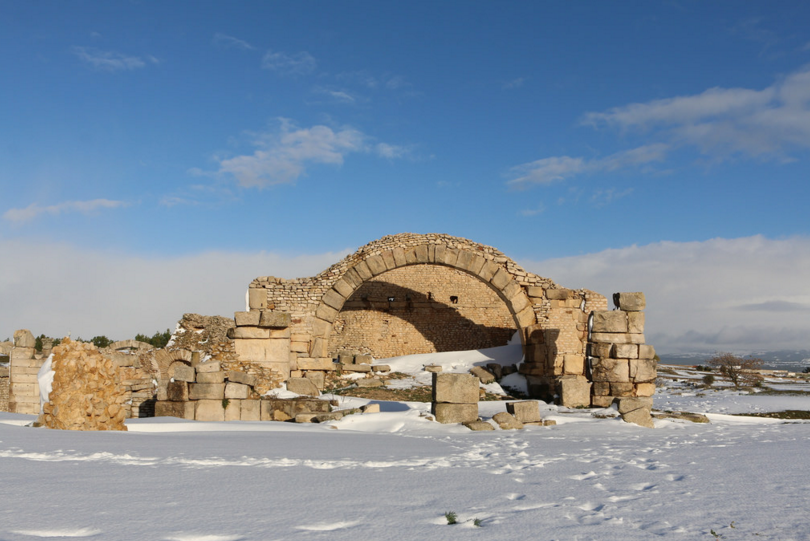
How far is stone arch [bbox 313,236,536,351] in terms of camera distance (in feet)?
45.2

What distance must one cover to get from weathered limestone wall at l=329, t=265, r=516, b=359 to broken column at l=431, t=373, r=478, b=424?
12.1m

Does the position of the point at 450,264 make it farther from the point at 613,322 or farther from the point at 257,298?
the point at 613,322

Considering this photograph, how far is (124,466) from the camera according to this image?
13.3 ft

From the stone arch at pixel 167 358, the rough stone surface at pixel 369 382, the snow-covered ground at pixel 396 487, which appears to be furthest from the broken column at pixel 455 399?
the stone arch at pixel 167 358

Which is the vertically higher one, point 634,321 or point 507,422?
point 634,321

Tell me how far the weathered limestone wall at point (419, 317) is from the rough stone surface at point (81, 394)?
44.6ft

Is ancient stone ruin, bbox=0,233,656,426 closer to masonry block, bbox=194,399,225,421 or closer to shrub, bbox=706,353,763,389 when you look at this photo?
masonry block, bbox=194,399,225,421

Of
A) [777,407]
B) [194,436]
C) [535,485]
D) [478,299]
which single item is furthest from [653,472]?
[478,299]

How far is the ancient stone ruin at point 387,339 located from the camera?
32.6 ft

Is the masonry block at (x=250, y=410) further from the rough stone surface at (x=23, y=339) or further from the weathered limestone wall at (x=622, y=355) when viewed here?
the rough stone surface at (x=23, y=339)

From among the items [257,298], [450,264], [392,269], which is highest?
[450,264]

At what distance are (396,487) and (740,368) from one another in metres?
21.0

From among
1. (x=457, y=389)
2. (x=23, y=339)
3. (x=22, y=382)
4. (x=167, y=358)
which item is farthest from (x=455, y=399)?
(x=23, y=339)

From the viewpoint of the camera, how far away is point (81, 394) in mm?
6594
